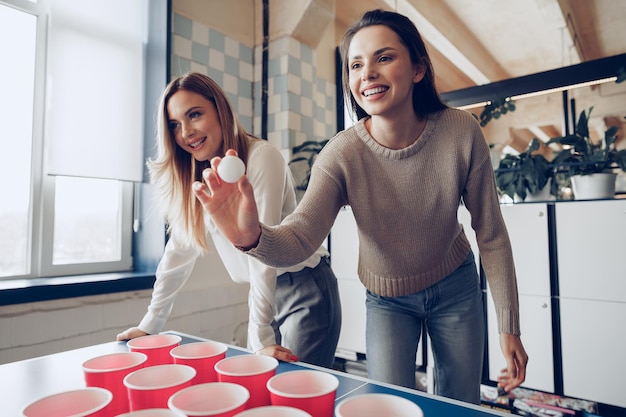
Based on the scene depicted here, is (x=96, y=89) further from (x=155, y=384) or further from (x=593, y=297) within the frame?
(x=593, y=297)

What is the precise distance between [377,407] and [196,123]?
1056 mm

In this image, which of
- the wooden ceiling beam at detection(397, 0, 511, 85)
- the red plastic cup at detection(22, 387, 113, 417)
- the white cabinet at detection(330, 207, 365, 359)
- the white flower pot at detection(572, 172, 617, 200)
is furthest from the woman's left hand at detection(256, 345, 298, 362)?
the wooden ceiling beam at detection(397, 0, 511, 85)

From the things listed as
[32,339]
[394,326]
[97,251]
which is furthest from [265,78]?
[394,326]

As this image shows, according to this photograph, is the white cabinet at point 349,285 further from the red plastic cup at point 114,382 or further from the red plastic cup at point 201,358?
the red plastic cup at point 114,382

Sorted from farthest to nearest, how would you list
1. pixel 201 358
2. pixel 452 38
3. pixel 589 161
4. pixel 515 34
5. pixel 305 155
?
1. pixel 515 34
2. pixel 452 38
3. pixel 305 155
4. pixel 589 161
5. pixel 201 358

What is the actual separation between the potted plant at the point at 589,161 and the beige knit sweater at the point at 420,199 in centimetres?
133

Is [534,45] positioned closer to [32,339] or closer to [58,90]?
[58,90]

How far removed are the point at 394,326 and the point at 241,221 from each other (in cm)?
60

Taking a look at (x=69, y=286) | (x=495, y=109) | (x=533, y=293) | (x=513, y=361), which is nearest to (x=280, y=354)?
(x=513, y=361)

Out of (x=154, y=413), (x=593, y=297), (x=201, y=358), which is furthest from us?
(x=593, y=297)

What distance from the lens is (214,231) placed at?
4.51ft

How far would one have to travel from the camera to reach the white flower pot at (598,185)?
2.12 m

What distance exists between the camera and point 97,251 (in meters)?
2.32

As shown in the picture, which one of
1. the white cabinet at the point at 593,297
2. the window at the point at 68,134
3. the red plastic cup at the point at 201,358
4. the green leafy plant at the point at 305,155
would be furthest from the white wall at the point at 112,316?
the white cabinet at the point at 593,297
